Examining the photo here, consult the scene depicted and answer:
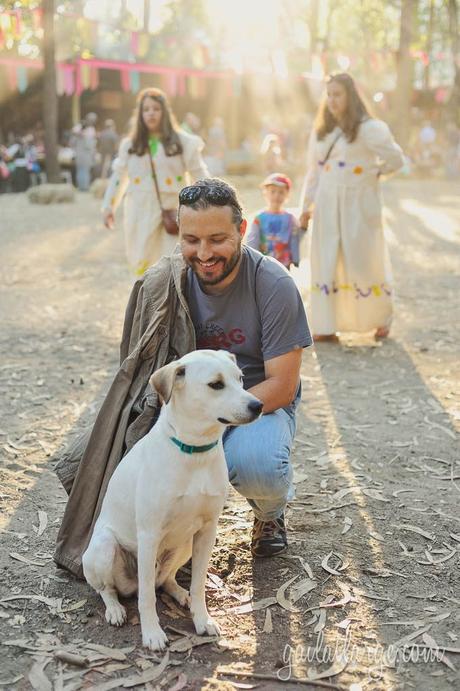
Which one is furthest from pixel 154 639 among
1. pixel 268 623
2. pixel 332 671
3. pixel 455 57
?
pixel 455 57

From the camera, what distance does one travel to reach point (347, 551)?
3.91m

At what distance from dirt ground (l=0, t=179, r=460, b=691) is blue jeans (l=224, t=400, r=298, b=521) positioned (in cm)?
42

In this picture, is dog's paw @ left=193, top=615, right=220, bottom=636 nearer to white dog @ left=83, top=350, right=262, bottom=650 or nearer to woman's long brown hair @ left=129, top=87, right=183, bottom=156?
white dog @ left=83, top=350, right=262, bottom=650

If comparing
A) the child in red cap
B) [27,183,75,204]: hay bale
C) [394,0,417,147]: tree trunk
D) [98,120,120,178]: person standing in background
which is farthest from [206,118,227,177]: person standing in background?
the child in red cap

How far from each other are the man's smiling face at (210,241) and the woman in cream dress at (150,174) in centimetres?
427

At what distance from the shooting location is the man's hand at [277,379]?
3.51 meters

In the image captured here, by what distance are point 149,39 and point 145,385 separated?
28.2m

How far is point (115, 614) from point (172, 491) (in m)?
0.61

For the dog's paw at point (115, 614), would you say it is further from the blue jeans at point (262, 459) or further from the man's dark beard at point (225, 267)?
the man's dark beard at point (225, 267)

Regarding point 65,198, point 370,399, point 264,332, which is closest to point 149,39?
point 65,198

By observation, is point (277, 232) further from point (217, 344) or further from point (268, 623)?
point (268, 623)

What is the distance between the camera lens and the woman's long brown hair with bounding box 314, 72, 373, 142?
712 cm

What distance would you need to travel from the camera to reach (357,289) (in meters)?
A: 7.72

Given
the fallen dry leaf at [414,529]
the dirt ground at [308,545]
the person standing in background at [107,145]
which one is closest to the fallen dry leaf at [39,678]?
the dirt ground at [308,545]
